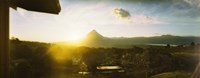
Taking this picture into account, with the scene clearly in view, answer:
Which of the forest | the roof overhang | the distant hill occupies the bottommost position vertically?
the forest

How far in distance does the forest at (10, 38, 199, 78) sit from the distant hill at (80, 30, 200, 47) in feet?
0.23

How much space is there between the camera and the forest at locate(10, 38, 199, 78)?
584 centimetres

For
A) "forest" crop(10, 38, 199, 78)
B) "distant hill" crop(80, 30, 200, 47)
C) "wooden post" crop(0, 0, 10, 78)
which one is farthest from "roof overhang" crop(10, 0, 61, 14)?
"distant hill" crop(80, 30, 200, 47)

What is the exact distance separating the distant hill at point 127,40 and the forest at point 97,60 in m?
0.07

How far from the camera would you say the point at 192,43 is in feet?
21.2

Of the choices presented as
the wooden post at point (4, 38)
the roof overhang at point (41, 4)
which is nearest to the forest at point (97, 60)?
the roof overhang at point (41, 4)

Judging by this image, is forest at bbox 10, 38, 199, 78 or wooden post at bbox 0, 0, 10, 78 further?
forest at bbox 10, 38, 199, 78

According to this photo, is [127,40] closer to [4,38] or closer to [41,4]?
[41,4]

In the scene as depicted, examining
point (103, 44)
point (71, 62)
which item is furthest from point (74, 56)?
point (103, 44)

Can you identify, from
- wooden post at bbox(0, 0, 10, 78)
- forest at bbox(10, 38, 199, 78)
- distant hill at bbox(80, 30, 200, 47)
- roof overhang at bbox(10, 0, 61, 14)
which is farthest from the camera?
distant hill at bbox(80, 30, 200, 47)

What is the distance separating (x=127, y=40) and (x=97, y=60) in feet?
1.98

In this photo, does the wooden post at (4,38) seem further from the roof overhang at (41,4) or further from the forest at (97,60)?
the forest at (97,60)

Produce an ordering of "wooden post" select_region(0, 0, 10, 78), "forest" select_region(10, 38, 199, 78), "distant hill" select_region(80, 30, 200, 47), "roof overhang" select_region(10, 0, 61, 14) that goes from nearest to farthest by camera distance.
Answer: "wooden post" select_region(0, 0, 10, 78) → "roof overhang" select_region(10, 0, 61, 14) → "forest" select_region(10, 38, 199, 78) → "distant hill" select_region(80, 30, 200, 47)

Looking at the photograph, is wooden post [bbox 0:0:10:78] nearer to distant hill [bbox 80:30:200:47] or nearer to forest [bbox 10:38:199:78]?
forest [bbox 10:38:199:78]
